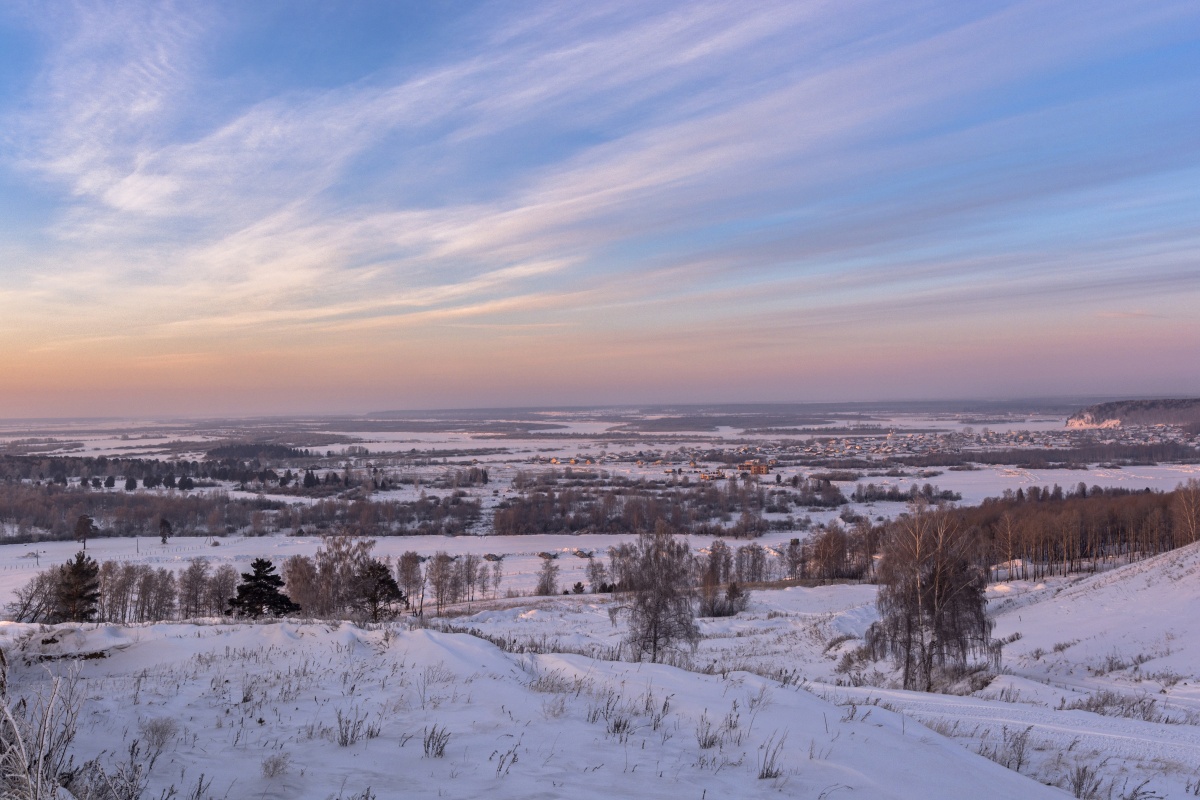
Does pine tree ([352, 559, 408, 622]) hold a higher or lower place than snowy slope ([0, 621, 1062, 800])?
lower

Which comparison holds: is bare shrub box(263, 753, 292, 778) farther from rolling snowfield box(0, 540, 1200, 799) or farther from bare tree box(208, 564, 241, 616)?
bare tree box(208, 564, 241, 616)

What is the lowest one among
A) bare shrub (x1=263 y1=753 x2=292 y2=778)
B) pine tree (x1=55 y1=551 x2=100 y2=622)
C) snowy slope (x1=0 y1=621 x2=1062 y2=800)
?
pine tree (x1=55 y1=551 x2=100 y2=622)

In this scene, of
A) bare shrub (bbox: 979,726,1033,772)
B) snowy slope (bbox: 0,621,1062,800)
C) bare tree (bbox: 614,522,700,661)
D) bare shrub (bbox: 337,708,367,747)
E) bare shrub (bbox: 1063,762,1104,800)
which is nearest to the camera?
snowy slope (bbox: 0,621,1062,800)

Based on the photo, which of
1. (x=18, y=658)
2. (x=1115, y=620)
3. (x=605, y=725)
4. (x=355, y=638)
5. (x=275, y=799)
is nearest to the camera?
(x=275, y=799)

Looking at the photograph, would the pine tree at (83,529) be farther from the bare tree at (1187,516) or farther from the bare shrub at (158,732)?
the bare tree at (1187,516)

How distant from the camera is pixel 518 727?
209 inches

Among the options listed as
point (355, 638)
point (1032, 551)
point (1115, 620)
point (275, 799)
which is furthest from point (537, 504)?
point (275, 799)

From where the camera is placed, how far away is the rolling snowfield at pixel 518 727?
4332mm

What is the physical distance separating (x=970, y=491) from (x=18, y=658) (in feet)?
320

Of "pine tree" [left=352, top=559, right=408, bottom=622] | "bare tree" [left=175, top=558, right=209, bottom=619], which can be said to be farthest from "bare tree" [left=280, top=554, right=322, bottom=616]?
"pine tree" [left=352, top=559, right=408, bottom=622]

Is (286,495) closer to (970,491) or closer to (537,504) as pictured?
(537,504)

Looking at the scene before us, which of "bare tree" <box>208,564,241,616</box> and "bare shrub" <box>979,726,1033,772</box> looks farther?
"bare tree" <box>208,564,241,616</box>

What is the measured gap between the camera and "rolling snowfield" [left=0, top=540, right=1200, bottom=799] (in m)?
4.33

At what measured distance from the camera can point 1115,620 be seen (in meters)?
22.7
